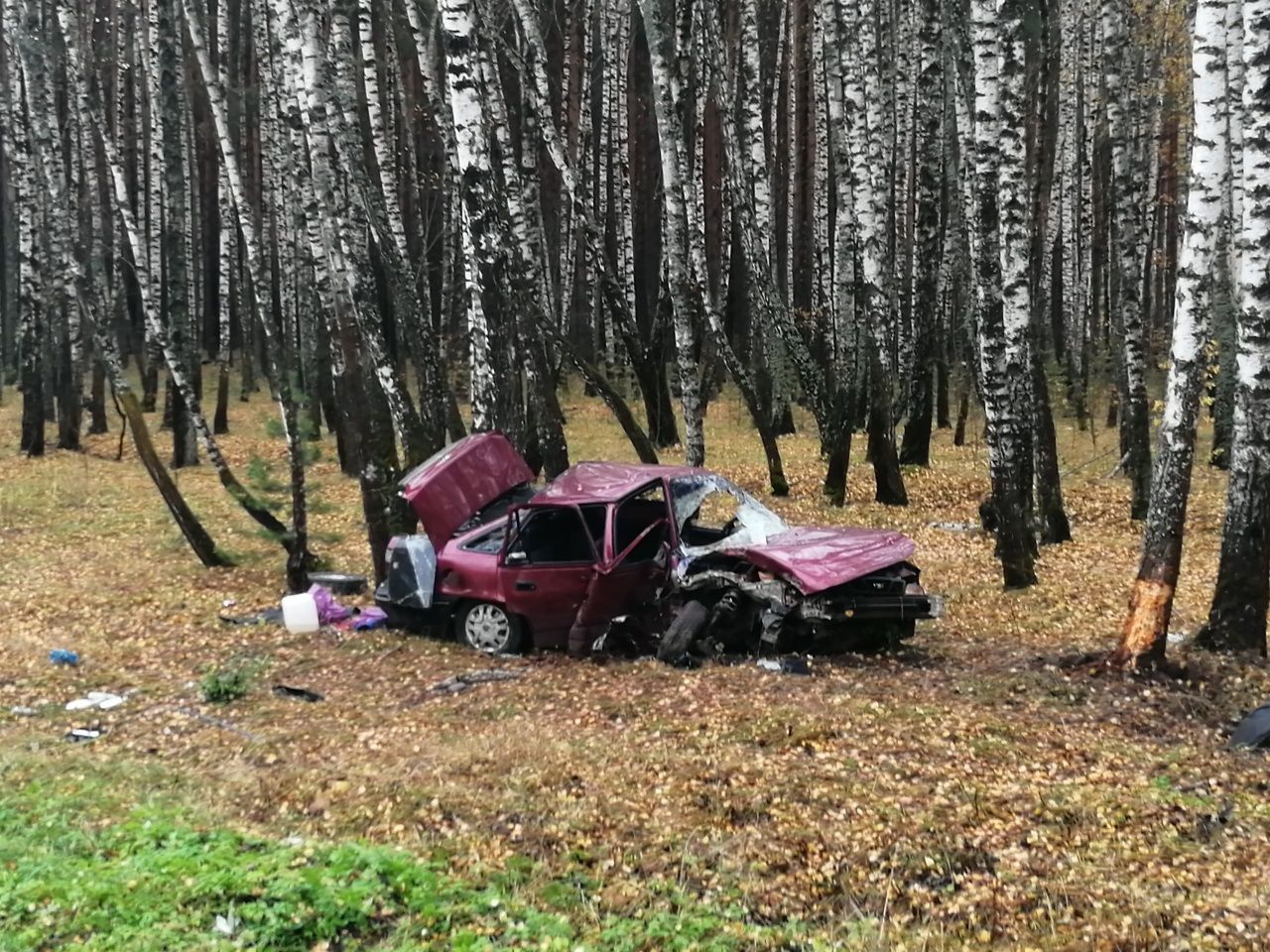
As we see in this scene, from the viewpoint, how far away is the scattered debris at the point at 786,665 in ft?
30.0

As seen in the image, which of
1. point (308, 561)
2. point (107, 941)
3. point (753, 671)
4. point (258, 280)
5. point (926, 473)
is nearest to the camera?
point (107, 941)

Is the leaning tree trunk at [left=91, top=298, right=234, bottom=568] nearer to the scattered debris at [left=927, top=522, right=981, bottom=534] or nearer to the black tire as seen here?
the black tire

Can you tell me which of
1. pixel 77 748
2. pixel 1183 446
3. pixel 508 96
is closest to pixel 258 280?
pixel 77 748

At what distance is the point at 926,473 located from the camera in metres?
18.4

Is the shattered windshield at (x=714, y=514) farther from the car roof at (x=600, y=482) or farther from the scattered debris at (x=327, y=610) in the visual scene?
the scattered debris at (x=327, y=610)

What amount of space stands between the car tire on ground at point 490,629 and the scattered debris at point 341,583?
8.10 ft

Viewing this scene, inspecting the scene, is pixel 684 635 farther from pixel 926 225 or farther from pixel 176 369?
pixel 926 225

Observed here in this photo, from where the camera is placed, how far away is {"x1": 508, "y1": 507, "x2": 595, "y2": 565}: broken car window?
10.6 m

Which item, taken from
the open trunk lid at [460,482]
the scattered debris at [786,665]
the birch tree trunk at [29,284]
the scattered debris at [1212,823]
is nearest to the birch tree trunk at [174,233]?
the birch tree trunk at [29,284]

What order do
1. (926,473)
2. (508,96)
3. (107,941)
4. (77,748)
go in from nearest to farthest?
(107,941) → (77,748) → (926,473) → (508,96)

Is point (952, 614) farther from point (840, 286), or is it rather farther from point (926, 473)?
point (840, 286)

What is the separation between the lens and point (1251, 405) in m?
8.47

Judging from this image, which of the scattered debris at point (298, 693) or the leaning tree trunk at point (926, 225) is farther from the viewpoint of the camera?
the leaning tree trunk at point (926, 225)

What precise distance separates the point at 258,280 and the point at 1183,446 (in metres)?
12.5
